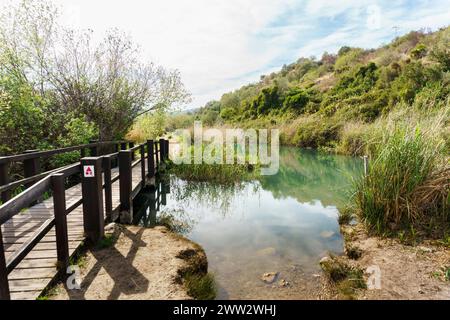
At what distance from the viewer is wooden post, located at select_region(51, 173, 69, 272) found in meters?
2.84

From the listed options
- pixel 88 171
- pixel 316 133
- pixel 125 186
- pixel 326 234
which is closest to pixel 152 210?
pixel 125 186

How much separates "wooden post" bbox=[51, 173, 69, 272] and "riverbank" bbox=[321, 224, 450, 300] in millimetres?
2707

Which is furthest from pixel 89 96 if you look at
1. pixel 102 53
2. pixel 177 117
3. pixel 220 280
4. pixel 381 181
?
pixel 177 117

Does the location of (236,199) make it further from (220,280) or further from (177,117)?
(177,117)

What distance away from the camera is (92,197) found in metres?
→ 3.52

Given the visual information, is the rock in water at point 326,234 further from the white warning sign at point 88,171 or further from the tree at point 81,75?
the tree at point 81,75

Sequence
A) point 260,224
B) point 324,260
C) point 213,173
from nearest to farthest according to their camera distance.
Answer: point 324,260, point 260,224, point 213,173

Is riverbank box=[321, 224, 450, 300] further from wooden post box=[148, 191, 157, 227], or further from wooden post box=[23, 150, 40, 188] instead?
wooden post box=[23, 150, 40, 188]

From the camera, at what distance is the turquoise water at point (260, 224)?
3707mm

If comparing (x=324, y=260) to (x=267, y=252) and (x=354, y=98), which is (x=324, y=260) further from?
(x=354, y=98)

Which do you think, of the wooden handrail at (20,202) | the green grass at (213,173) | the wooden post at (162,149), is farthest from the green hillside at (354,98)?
the wooden post at (162,149)

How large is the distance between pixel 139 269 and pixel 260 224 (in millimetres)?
3241

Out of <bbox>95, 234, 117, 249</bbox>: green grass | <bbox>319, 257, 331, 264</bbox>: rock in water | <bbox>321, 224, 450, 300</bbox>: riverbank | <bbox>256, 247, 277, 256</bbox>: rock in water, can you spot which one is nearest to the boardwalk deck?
<bbox>95, 234, 117, 249</bbox>: green grass

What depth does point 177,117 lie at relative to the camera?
31234mm
